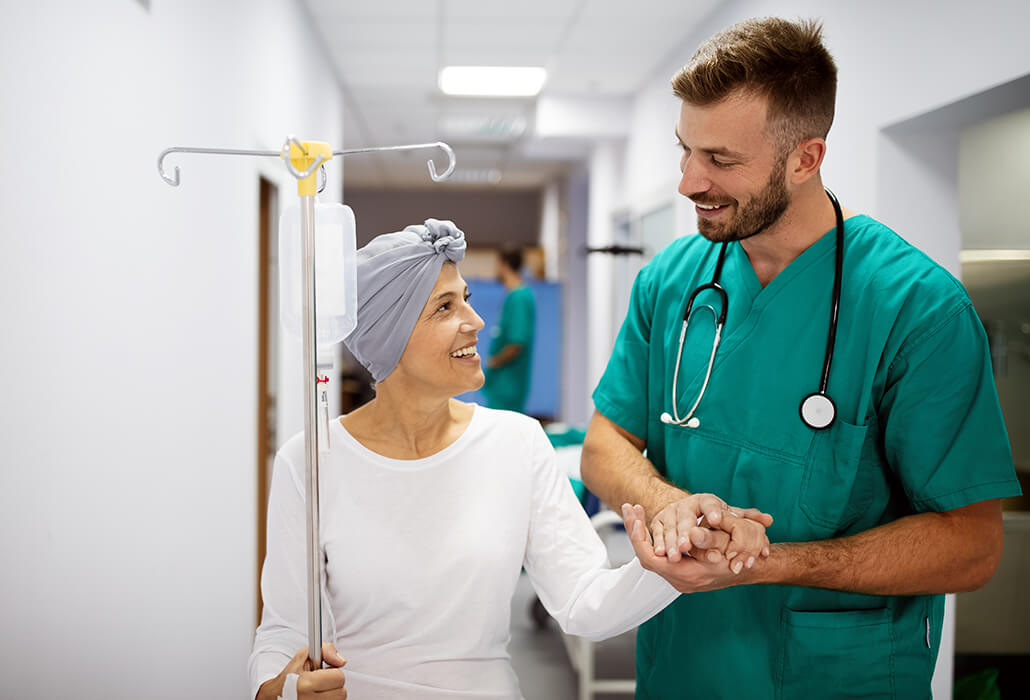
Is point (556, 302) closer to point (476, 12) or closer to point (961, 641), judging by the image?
point (476, 12)

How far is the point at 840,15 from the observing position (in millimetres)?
2934

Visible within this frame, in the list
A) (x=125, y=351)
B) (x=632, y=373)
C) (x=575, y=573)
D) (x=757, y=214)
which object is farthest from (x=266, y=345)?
(x=757, y=214)

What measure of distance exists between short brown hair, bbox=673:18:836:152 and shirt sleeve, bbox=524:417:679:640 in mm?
647

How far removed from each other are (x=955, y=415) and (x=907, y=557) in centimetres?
22

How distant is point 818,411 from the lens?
1.30 m

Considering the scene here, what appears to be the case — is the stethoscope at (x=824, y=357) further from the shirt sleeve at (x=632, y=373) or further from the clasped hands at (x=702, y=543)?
the clasped hands at (x=702, y=543)

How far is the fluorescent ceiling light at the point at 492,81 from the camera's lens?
5211 mm

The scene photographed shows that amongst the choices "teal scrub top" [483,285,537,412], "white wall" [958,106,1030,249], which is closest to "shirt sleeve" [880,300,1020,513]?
"white wall" [958,106,1030,249]

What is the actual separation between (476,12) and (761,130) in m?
3.12

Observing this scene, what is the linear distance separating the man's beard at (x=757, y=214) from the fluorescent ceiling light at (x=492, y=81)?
4.11 metres

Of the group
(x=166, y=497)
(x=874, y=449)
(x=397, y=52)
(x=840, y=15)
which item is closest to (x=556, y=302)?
(x=397, y=52)

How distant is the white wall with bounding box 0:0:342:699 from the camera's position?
137 centimetres

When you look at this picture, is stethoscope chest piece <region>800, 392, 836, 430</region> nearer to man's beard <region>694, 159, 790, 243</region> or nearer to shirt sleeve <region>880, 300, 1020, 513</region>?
shirt sleeve <region>880, 300, 1020, 513</region>

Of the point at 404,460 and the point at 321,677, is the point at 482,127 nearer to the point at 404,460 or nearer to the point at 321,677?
the point at 404,460
